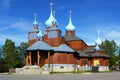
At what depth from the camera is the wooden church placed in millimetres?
59062

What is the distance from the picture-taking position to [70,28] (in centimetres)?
7656

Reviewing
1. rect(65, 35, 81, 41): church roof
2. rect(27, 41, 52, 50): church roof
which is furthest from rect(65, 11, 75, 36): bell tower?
rect(27, 41, 52, 50): church roof

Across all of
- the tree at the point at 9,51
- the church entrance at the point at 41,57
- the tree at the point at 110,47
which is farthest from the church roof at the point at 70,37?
the tree at the point at 110,47

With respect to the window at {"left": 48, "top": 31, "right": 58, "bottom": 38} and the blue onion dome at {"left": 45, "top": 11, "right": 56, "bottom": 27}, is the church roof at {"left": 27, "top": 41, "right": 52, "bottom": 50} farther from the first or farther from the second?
the blue onion dome at {"left": 45, "top": 11, "right": 56, "bottom": 27}

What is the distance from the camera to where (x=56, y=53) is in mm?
59562

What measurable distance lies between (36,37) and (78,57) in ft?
36.9

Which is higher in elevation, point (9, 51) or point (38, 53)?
point (9, 51)

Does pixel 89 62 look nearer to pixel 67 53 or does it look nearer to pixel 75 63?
pixel 75 63

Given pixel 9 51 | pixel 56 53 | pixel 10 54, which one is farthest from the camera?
pixel 9 51

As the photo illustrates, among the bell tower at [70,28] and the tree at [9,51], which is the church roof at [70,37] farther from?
the tree at [9,51]

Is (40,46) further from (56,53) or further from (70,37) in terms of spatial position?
(70,37)

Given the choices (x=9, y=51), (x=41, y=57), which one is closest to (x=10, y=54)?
(x=9, y=51)

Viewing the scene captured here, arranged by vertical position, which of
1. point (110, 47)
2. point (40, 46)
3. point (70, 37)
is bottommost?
point (40, 46)

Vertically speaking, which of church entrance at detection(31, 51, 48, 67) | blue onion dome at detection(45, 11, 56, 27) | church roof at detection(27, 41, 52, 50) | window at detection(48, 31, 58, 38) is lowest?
church entrance at detection(31, 51, 48, 67)
